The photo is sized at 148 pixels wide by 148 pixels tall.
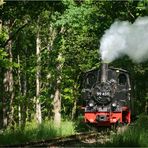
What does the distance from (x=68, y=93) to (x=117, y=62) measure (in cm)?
793

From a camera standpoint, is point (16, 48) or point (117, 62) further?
point (16, 48)

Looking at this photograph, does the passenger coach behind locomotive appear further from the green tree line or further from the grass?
the green tree line

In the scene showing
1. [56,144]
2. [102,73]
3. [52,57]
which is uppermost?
[52,57]

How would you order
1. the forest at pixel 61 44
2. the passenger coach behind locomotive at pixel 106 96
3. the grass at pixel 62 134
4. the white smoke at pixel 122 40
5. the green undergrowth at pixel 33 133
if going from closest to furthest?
the grass at pixel 62 134 < the green undergrowth at pixel 33 133 < the forest at pixel 61 44 < the passenger coach behind locomotive at pixel 106 96 < the white smoke at pixel 122 40

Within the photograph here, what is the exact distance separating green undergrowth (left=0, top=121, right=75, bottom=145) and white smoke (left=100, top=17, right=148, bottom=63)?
4.43 m

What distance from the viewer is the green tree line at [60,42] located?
663 inches

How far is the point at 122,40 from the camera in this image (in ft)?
67.3

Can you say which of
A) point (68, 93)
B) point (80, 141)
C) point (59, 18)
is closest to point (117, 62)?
point (59, 18)

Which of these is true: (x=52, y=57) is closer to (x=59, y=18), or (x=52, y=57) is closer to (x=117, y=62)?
(x=117, y=62)

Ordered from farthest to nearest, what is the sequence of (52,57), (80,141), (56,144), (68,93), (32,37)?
(32,37)
(68,93)
(52,57)
(80,141)
(56,144)

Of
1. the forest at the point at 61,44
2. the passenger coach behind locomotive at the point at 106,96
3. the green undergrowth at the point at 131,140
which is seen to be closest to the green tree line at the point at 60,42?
the forest at the point at 61,44

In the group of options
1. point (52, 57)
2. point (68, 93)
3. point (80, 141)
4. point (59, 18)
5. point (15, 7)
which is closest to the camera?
point (80, 141)

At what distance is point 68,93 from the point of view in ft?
103

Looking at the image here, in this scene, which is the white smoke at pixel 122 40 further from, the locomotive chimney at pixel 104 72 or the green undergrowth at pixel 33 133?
the green undergrowth at pixel 33 133
